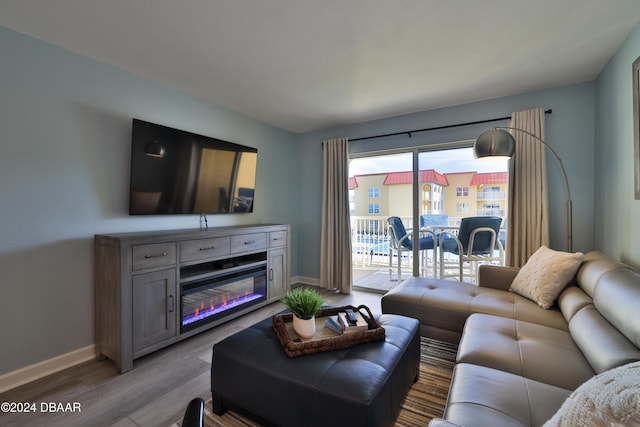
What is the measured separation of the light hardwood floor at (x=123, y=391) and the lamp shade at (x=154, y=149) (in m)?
1.70

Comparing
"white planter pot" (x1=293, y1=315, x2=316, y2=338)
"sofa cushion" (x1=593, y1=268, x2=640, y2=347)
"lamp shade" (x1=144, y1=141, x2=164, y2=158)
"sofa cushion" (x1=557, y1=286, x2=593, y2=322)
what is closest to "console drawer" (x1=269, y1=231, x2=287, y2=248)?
"lamp shade" (x1=144, y1=141, x2=164, y2=158)

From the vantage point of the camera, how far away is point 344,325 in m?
1.67

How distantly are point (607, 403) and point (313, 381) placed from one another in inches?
38.8

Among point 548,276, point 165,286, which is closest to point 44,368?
point 165,286

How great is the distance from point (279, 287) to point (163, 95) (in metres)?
2.48

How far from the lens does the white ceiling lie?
171 centimetres

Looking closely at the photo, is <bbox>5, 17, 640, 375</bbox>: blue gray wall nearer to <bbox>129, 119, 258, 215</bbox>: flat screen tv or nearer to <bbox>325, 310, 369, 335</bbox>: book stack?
<bbox>129, 119, 258, 215</bbox>: flat screen tv

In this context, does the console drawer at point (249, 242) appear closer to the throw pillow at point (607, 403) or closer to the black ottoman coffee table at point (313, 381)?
the black ottoman coffee table at point (313, 381)

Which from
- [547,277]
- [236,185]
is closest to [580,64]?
[547,277]

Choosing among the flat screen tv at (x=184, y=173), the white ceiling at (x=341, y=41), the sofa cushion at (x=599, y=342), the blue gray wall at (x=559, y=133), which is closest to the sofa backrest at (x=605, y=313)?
the sofa cushion at (x=599, y=342)

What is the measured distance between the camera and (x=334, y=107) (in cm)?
340

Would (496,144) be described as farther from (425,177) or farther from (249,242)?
(249,242)

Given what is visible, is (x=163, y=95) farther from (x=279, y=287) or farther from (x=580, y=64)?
(x=580, y=64)

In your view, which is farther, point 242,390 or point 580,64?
point 580,64
